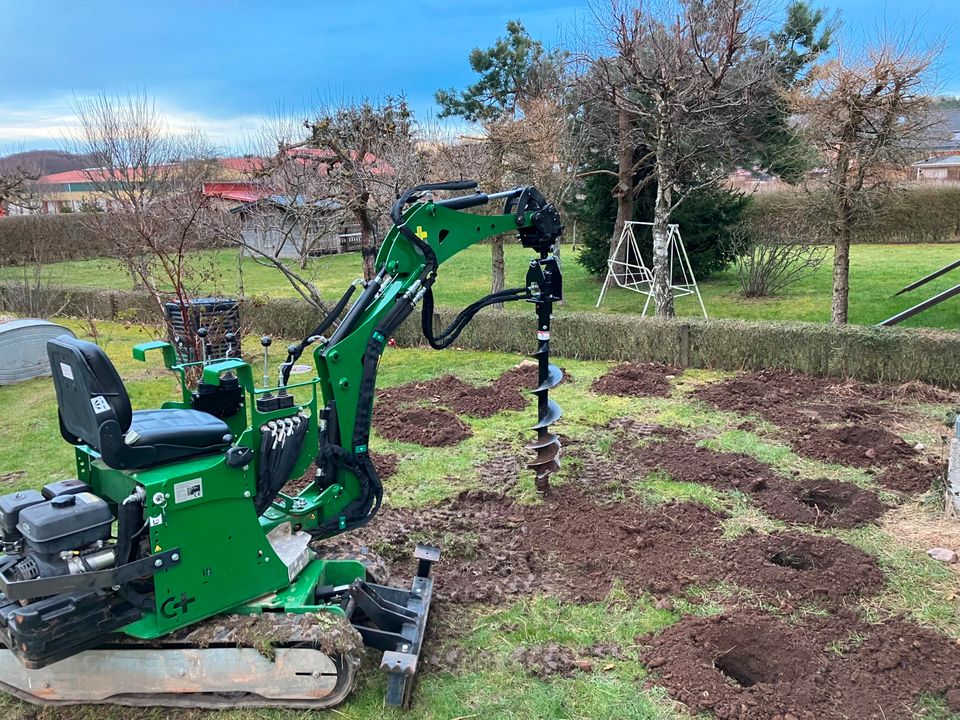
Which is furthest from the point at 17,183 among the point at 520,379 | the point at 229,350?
the point at 229,350

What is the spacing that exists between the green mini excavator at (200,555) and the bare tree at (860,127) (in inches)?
355

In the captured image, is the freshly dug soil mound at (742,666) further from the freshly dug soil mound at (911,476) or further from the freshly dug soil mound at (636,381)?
the freshly dug soil mound at (636,381)

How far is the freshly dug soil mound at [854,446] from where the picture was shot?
6.51m

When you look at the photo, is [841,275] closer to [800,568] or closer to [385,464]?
[800,568]

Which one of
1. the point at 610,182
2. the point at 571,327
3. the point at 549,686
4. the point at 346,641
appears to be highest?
the point at 610,182

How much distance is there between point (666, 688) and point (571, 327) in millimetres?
7620

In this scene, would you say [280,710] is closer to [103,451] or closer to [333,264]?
[103,451]

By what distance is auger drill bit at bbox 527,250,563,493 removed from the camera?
5.31m

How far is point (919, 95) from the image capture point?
32.6 ft

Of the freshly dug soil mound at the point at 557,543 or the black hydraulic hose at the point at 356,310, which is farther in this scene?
the freshly dug soil mound at the point at 557,543

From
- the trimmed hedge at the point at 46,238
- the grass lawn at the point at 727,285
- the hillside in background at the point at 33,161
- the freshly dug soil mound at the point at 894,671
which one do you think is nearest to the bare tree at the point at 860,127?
the grass lawn at the point at 727,285

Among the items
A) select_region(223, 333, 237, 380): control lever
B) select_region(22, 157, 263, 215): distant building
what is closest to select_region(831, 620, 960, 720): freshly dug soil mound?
select_region(223, 333, 237, 380): control lever

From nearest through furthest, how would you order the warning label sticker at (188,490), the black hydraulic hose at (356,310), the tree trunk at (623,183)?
the warning label sticker at (188,490), the black hydraulic hose at (356,310), the tree trunk at (623,183)

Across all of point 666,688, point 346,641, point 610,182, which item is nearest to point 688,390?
point 666,688
